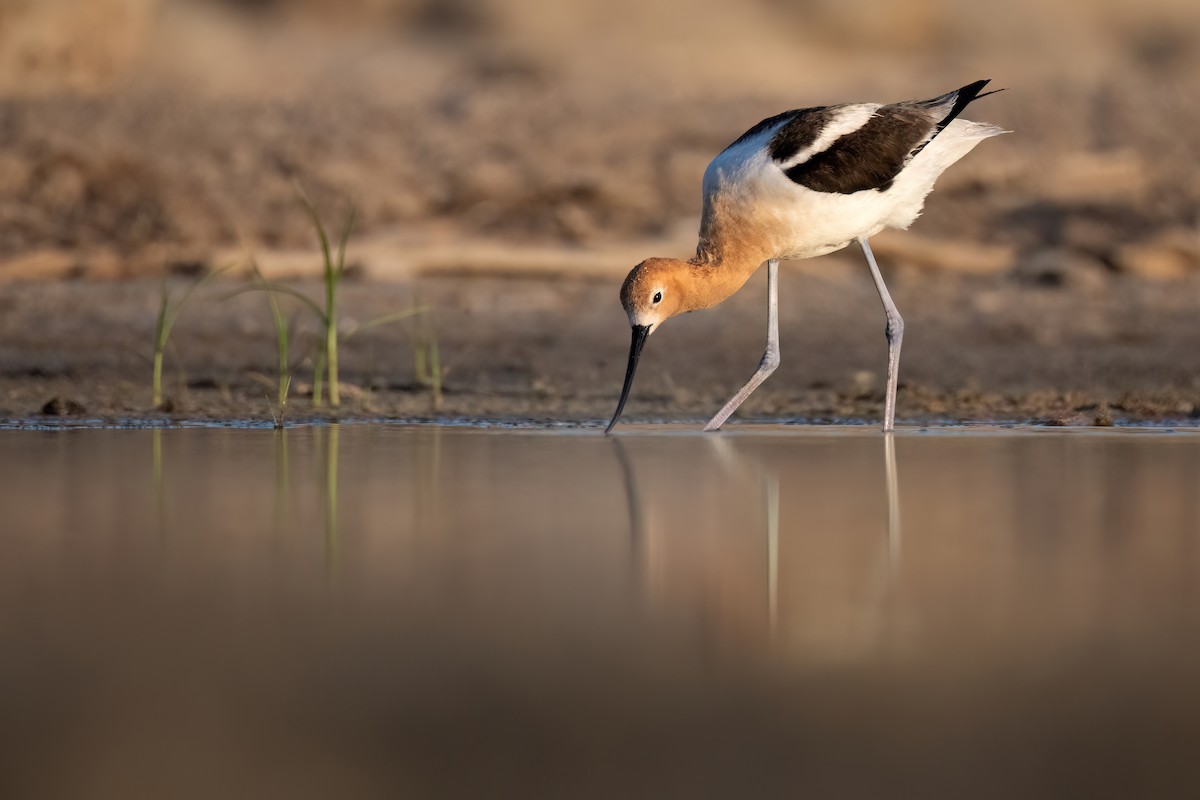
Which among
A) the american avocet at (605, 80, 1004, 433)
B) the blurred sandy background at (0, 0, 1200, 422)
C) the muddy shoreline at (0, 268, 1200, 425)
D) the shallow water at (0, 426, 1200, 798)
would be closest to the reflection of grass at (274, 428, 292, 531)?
the shallow water at (0, 426, 1200, 798)

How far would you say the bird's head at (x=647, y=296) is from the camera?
6.82m

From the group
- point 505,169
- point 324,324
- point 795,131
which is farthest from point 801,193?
point 505,169

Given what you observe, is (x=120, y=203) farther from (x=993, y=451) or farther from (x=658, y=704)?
(x=658, y=704)

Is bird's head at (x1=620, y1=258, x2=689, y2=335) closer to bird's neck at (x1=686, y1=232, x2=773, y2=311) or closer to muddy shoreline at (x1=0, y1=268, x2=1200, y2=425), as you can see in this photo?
bird's neck at (x1=686, y1=232, x2=773, y2=311)

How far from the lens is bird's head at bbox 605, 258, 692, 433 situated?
682cm

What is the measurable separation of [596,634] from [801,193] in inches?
176

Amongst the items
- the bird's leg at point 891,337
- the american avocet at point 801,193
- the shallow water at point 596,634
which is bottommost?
the shallow water at point 596,634

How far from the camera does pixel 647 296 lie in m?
6.84

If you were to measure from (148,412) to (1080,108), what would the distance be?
10.6 m

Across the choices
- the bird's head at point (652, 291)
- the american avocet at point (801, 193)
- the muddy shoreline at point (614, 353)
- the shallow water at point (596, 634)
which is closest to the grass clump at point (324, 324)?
the muddy shoreline at point (614, 353)

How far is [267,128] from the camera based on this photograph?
14500mm

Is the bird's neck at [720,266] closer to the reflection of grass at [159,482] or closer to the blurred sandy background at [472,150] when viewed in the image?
the reflection of grass at [159,482]

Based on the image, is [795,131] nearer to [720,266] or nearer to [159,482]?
[720,266]

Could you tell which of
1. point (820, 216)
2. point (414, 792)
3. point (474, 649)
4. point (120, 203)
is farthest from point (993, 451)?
point (120, 203)
